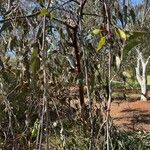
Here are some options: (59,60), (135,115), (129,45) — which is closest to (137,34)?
(129,45)

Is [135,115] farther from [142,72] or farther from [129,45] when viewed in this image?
[129,45]

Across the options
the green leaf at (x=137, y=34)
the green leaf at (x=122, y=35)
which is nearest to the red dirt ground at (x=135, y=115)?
the green leaf at (x=122, y=35)

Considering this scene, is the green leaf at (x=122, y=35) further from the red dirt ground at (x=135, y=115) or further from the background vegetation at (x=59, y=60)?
the red dirt ground at (x=135, y=115)

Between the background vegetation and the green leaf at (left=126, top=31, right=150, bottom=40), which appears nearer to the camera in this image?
the green leaf at (left=126, top=31, right=150, bottom=40)

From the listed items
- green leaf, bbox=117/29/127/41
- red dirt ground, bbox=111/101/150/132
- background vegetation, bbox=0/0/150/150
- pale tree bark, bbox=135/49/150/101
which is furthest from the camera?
pale tree bark, bbox=135/49/150/101

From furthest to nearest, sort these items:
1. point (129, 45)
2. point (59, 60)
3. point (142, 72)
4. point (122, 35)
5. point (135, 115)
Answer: point (142, 72), point (135, 115), point (59, 60), point (122, 35), point (129, 45)

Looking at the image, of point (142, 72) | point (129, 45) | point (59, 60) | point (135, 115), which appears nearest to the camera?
point (129, 45)

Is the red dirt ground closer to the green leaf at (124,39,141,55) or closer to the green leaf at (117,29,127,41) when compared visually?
the green leaf at (117,29,127,41)

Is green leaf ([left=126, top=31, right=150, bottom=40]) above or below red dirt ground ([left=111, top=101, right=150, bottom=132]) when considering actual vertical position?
above

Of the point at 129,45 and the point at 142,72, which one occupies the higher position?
the point at 142,72

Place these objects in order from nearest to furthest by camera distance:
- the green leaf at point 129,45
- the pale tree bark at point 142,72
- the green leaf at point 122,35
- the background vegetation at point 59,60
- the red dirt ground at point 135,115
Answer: the green leaf at point 129,45
the green leaf at point 122,35
the background vegetation at point 59,60
the red dirt ground at point 135,115
the pale tree bark at point 142,72

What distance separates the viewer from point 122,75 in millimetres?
2584

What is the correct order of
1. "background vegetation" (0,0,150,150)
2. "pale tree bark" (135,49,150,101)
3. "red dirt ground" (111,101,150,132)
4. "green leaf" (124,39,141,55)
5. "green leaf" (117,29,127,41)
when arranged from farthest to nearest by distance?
"pale tree bark" (135,49,150,101) → "red dirt ground" (111,101,150,132) → "background vegetation" (0,0,150,150) → "green leaf" (117,29,127,41) → "green leaf" (124,39,141,55)

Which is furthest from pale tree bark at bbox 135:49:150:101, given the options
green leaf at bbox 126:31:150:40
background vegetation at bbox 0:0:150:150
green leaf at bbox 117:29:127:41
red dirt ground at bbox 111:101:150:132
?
green leaf at bbox 126:31:150:40
